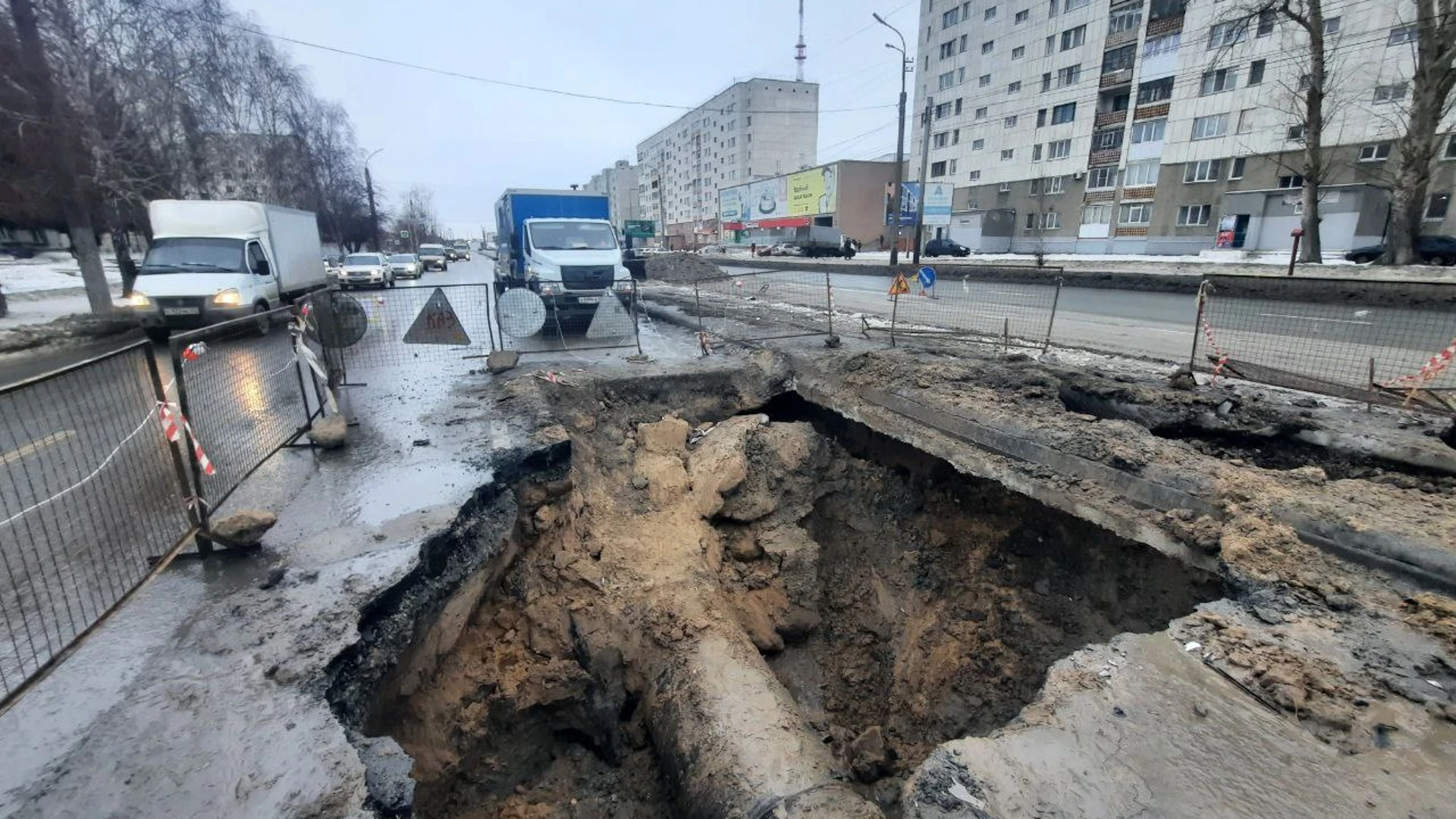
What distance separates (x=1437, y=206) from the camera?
83.2ft

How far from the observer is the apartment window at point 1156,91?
35125 millimetres

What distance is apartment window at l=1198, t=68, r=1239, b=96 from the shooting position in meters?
31.8

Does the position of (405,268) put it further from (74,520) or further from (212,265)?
(74,520)

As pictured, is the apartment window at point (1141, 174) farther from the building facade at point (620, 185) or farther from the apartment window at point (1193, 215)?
the building facade at point (620, 185)

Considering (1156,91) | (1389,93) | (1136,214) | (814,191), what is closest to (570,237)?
(1389,93)

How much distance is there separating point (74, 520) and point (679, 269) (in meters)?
23.6

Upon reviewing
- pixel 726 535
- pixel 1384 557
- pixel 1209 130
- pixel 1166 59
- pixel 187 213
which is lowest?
pixel 726 535

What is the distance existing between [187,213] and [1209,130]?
43.5 metres

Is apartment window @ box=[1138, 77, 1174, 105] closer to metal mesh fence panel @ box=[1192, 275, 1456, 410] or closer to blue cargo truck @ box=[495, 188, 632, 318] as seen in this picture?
metal mesh fence panel @ box=[1192, 275, 1456, 410]

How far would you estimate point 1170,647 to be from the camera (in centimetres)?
295

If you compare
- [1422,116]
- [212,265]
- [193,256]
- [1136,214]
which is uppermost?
[1422,116]

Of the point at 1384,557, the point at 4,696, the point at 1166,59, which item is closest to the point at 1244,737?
the point at 1384,557

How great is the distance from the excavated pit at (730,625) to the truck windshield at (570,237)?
8.14 meters

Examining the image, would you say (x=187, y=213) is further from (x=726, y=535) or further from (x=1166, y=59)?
(x=1166, y=59)
